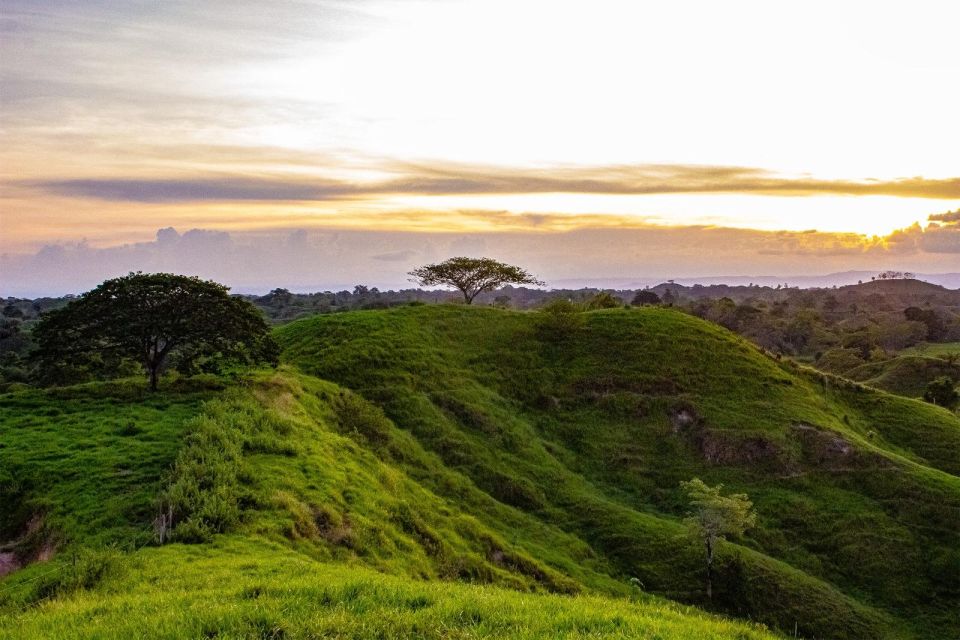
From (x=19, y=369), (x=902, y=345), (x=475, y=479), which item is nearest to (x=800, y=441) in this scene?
(x=475, y=479)

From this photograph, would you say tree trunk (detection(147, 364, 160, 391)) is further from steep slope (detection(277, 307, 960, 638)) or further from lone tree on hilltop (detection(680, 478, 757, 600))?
lone tree on hilltop (detection(680, 478, 757, 600))

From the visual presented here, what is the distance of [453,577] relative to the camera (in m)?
23.6

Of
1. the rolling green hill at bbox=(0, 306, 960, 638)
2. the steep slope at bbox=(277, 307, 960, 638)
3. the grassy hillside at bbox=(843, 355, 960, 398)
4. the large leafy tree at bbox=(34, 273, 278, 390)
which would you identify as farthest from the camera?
the grassy hillside at bbox=(843, 355, 960, 398)

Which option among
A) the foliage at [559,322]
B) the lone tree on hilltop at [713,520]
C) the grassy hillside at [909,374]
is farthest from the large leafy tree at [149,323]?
the grassy hillside at [909,374]

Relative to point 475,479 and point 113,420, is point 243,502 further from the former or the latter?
point 475,479

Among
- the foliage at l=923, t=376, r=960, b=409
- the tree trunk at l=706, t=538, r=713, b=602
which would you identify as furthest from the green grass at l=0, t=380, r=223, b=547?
the foliage at l=923, t=376, r=960, b=409

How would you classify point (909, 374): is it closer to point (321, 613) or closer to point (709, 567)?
point (709, 567)

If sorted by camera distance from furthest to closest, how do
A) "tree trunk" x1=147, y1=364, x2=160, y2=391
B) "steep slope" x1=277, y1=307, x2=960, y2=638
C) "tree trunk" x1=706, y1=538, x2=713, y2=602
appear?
"steep slope" x1=277, y1=307, x2=960, y2=638, "tree trunk" x1=706, y1=538, x2=713, y2=602, "tree trunk" x1=147, y1=364, x2=160, y2=391

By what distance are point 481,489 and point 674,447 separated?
58.1 feet

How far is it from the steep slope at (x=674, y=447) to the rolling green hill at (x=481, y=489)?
0.62 feet

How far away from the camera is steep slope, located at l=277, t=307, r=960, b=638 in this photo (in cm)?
3553

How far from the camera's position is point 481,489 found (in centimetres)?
3903

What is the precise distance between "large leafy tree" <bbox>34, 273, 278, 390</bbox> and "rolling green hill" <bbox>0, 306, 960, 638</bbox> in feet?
7.25

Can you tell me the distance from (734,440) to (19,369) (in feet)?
247
